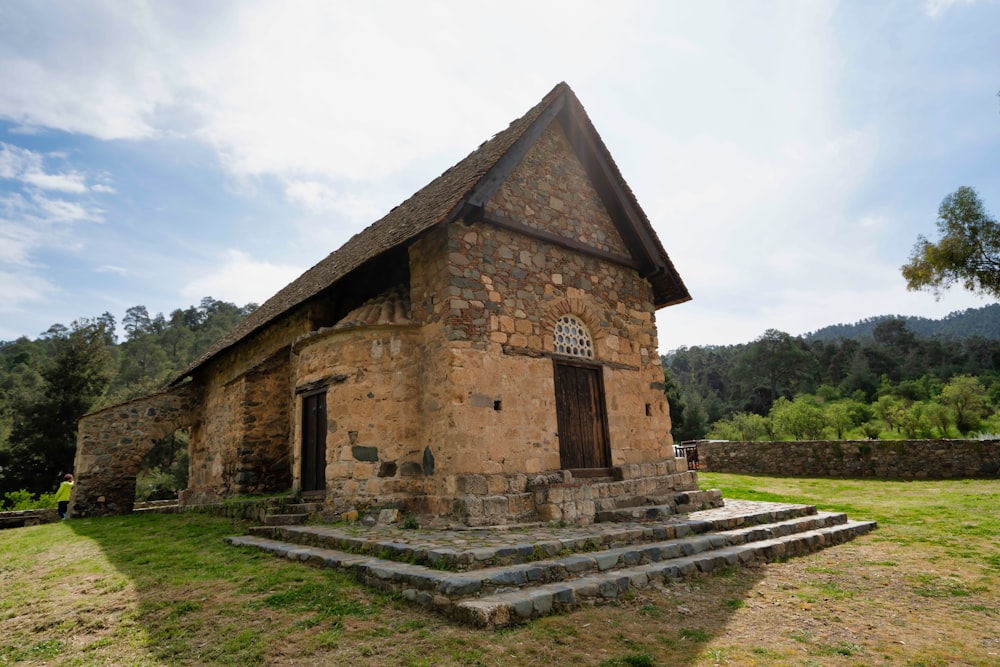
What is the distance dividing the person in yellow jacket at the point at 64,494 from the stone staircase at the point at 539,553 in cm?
1058

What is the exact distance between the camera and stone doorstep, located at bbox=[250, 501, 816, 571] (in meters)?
5.52

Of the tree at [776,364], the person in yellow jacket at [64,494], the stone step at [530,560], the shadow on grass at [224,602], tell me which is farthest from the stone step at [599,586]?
the tree at [776,364]

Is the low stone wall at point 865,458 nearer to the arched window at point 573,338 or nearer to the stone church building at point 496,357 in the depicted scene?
the stone church building at point 496,357

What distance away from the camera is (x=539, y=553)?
588 centimetres

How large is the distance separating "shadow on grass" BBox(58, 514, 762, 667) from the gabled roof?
Result: 5.08 meters

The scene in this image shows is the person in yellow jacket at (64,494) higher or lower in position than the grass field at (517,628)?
higher

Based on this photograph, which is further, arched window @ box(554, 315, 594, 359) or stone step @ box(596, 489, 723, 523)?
arched window @ box(554, 315, 594, 359)

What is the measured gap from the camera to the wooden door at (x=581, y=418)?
383 inches

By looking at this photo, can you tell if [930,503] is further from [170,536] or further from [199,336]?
[199,336]

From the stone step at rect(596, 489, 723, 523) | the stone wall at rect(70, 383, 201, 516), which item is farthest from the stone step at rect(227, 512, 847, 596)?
the stone wall at rect(70, 383, 201, 516)

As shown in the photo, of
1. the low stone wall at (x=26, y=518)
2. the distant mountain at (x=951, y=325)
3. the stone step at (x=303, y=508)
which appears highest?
the distant mountain at (x=951, y=325)

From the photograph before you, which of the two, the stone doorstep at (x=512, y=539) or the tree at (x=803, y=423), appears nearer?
the stone doorstep at (x=512, y=539)

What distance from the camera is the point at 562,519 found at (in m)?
8.01

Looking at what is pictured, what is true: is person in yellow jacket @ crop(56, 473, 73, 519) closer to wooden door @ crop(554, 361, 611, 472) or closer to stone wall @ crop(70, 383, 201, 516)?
stone wall @ crop(70, 383, 201, 516)
